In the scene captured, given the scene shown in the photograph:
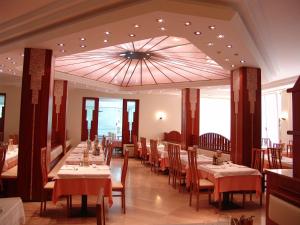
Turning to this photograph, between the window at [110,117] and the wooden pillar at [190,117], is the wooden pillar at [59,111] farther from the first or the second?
the wooden pillar at [190,117]

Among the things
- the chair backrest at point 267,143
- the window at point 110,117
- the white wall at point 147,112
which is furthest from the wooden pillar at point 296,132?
the window at point 110,117

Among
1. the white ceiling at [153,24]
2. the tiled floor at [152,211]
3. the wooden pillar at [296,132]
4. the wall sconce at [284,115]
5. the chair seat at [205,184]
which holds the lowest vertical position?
the tiled floor at [152,211]

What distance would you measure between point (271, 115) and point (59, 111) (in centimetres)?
957

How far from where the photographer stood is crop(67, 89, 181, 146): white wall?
13.0 m

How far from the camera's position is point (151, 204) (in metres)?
5.35

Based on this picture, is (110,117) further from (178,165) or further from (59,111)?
(178,165)

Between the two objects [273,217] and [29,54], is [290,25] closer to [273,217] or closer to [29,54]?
[273,217]

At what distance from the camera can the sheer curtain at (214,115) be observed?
15492 millimetres

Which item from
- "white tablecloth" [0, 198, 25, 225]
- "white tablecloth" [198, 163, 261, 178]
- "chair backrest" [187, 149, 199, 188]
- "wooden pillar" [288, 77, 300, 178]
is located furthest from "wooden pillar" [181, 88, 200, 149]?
"white tablecloth" [0, 198, 25, 225]

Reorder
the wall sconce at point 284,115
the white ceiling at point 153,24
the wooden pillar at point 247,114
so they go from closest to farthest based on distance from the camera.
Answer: the white ceiling at point 153,24 < the wooden pillar at point 247,114 < the wall sconce at point 284,115

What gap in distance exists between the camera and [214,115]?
15.8 m

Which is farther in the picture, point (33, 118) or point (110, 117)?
point (110, 117)
